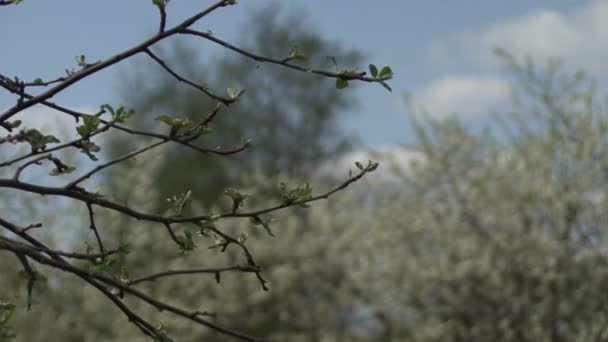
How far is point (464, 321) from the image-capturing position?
32.5ft

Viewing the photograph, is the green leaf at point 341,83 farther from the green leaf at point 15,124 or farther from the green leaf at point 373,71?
the green leaf at point 15,124

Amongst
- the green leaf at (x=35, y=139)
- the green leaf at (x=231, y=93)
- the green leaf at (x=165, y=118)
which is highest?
the green leaf at (x=231, y=93)

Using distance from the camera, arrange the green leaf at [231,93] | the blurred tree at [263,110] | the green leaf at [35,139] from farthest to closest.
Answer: the blurred tree at [263,110] < the green leaf at [231,93] < the green leaf at [35,139]

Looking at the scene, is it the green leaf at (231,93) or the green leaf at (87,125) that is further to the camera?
the green leaf at (231,93)

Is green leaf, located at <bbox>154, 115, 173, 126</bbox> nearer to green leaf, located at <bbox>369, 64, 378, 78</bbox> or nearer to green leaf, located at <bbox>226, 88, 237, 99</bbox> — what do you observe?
green leaf, located at <bbox>226, 88, 237, 99</bbox>

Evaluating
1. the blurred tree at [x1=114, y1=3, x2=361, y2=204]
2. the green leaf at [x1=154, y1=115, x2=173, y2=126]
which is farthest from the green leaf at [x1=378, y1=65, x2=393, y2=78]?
the blurred tree at [x1=114, y1=3, x2=361, y2=204]

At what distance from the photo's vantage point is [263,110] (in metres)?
24.7

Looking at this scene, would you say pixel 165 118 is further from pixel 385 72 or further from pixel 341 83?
pixel 385 72

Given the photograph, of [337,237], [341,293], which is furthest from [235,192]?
[337,237]

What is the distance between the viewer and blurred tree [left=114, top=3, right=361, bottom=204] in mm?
23953

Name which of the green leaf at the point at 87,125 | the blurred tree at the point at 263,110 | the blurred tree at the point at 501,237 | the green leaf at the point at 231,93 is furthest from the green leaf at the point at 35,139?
the blurred tree at the point at 263,110

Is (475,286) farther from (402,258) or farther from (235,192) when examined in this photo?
(235,192)

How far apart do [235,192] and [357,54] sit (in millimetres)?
22754

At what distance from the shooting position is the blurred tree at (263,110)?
23953 mm
